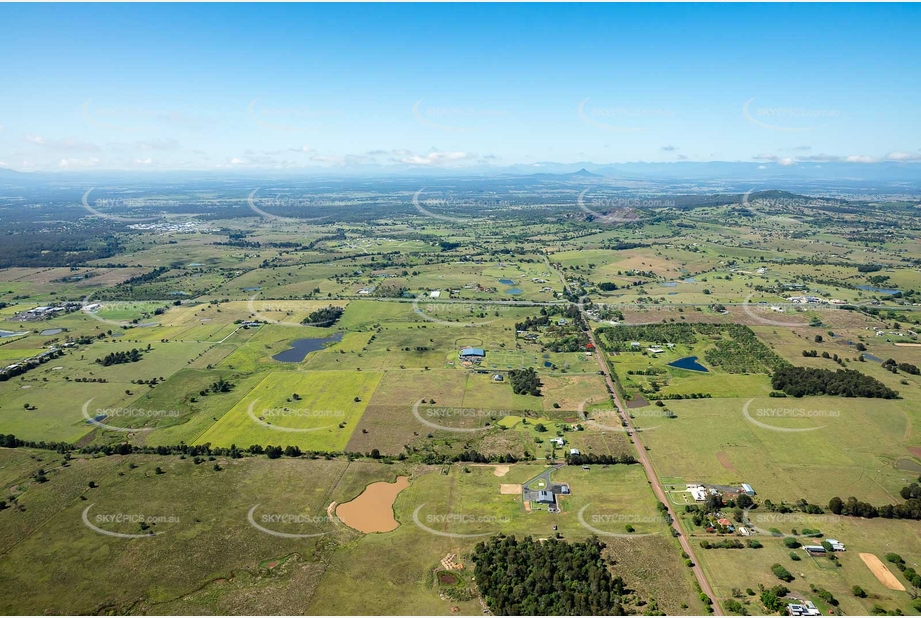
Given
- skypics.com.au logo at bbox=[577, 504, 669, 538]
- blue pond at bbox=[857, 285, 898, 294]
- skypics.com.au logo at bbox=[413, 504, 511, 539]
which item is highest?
blue pond at bbox=[857, 285, 898, 294]

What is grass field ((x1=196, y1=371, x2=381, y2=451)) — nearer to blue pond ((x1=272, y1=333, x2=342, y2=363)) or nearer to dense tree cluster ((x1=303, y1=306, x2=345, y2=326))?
blue pond ((x1=272, y1=333, x2=342, y2=363))

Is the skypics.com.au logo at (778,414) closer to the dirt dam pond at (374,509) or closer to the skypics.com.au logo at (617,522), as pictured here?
the skypics.com.au logo at (617,522)

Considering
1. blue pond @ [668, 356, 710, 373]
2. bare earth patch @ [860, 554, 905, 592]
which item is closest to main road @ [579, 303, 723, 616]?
blue pond @ [668, 356, 710, 373]

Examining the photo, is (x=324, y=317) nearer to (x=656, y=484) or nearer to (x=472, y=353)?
(x=472, y=353)

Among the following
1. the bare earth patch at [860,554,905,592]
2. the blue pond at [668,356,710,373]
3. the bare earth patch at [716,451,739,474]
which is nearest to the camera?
the bare earth patch at [860,554,905,592]

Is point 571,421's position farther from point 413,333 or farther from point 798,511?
point 413,333

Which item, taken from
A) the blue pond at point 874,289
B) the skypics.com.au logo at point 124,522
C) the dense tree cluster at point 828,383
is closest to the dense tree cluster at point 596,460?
the dense tree cluster at point 828,383

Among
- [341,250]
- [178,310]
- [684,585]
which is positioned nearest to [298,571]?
[684,585]
